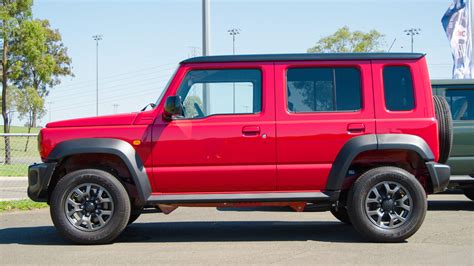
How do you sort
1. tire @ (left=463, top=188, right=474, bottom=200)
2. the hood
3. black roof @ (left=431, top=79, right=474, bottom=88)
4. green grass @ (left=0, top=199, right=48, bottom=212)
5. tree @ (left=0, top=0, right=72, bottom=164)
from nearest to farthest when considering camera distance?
1. the hood
2. black roof @ (left=431, top=79, right=474, bottom=88)
3. green grass @ (left=0, top=199, right=48, bottom=212)
4. tire @ (left=463, top=188, right=474, bottom=200)
5. tree @ (left=0, top=0, right=72, bottom=164)

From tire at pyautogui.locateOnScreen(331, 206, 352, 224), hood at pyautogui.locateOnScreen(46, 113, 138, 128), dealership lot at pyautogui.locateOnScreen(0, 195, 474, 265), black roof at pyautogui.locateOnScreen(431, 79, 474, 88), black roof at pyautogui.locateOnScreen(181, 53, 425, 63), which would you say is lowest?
dealership lot at pyautogui.locateOnScreen(0, 195, 474, 265)

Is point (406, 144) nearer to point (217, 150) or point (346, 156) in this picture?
point (346, 156)

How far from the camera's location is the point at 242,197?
20.7 ft

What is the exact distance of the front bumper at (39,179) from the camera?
6328 millimetres

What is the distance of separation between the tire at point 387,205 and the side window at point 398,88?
764 millimetres

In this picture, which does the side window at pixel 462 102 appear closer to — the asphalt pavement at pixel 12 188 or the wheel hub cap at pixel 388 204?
the wheel hub cap at pixel 388 204

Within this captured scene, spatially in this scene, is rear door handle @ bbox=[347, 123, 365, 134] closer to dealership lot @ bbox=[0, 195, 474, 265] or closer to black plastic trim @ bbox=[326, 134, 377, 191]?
black plastic trim @ bbox=[326, 134, 377, 191]

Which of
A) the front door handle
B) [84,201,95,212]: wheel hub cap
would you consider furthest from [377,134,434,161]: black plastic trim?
[84,201,95,212]: wheel hub cap

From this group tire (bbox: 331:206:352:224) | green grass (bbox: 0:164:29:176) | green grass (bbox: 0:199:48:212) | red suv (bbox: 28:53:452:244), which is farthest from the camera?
green grass (bbox: 0:164:29:176)

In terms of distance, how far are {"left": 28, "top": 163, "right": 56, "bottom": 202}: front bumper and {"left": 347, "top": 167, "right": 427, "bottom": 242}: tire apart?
3503 mm

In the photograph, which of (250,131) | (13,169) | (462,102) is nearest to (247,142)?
(250,131)

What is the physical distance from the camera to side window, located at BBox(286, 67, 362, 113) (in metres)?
6.47

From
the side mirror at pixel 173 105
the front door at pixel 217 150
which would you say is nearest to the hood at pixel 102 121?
the front door at pixel 217 150

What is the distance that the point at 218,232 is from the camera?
734 centimetres
